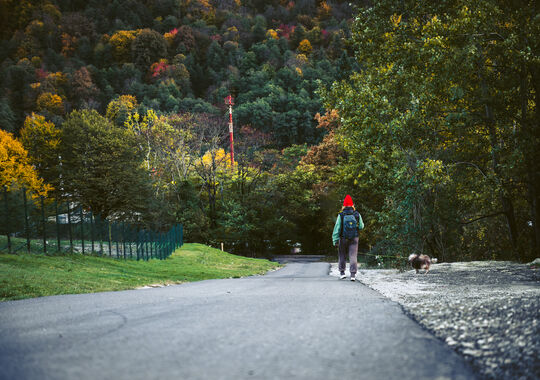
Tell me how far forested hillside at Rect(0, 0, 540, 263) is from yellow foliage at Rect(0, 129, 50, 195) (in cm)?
23

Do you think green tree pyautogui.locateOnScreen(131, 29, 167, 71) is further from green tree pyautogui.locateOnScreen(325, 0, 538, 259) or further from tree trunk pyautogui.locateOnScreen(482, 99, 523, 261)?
tree trunk pyautogui.locateOnScreen(482, 99, 523, 261)

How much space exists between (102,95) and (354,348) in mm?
93473

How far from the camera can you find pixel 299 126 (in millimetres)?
70562

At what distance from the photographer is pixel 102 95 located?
87.2 meters

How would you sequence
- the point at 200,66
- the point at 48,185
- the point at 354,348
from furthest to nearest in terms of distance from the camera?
the point at 200,66 < the point at 48,185 < the point at 354,348

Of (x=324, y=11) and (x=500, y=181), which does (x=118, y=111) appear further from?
(x=324, y=11)

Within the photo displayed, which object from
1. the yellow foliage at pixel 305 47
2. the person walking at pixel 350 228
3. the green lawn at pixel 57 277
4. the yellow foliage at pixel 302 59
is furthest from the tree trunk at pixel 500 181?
the yellow foliage at pixel 305 47

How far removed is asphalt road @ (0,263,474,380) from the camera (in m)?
2.62

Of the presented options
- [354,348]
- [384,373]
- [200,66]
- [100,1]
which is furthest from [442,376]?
[100,1]

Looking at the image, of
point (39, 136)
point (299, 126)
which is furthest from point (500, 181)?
point (299, 126)

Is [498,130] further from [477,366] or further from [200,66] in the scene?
[200,66]

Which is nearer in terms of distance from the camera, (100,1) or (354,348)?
(354,348)

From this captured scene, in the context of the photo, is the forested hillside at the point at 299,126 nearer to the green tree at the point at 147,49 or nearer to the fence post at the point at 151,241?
the green tree at the point at 147,49

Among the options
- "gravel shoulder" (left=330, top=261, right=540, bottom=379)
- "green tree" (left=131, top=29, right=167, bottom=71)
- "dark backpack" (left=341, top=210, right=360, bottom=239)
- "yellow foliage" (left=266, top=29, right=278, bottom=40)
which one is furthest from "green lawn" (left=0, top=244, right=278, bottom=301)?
"yellow foliage" (left=266, top=29, right=278, bottom=40)
